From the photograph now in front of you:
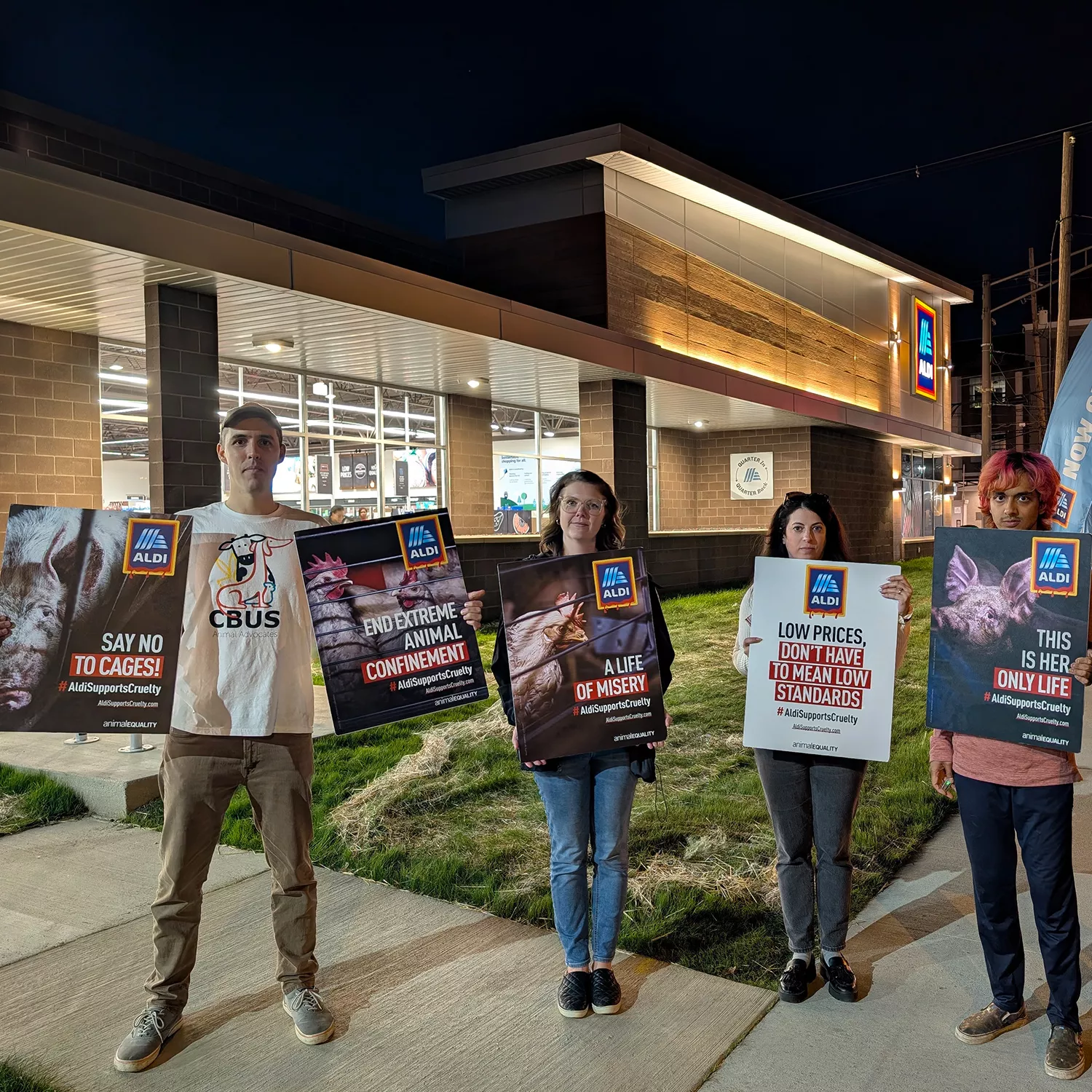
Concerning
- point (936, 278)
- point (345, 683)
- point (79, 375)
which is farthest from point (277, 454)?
point (936, 278)

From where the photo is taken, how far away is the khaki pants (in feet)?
10.8

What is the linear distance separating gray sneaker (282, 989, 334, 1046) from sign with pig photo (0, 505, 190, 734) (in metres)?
1.07

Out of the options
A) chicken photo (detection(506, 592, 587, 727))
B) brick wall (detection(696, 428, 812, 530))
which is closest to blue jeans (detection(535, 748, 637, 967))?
chicken photo (detection(506, 592, 587, 727))

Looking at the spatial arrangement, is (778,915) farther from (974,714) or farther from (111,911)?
(111,911)

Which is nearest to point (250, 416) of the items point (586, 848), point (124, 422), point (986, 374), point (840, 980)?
point (586, 848)

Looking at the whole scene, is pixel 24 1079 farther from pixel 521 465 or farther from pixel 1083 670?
pixel 521 465

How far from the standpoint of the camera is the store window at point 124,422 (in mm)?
13836

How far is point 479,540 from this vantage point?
50.3 feet

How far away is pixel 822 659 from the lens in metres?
3.59

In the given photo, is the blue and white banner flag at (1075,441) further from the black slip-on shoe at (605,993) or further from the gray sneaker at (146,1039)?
the gray sneaker at (146,1039)

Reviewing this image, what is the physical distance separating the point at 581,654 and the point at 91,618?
5.73 feet

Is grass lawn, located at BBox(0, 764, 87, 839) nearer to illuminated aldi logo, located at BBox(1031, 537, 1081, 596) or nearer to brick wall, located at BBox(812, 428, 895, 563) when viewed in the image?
illuminated aldi logo, located at BBox(1031, 537, 1081, 596)

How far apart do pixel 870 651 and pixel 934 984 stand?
1.34 meters

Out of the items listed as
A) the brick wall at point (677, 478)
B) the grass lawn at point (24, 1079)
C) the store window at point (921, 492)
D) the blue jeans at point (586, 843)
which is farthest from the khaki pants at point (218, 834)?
the store window at point (921, 492)
